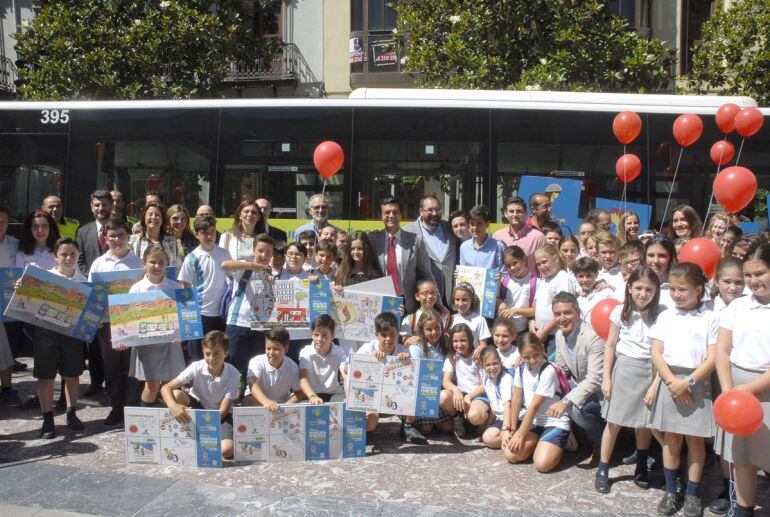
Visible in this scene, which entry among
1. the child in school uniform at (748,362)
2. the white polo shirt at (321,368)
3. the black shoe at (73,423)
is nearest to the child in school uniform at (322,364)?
the white polo shirt at (321,368)

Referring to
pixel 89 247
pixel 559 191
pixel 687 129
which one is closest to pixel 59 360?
pixel 89 247

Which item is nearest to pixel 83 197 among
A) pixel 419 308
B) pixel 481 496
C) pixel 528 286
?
pixel 419 308

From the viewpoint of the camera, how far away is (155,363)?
567cm

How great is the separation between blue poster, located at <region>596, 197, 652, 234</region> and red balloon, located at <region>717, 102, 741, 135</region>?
1.30 metres

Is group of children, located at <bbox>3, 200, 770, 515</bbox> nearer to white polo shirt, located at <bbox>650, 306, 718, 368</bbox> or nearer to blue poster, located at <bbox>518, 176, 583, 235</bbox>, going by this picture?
white polo shirt, located at <bbox>650, 306, 718, 368</bbox>

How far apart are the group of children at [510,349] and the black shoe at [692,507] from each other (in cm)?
3

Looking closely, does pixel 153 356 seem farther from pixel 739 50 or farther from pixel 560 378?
pixel 739 50

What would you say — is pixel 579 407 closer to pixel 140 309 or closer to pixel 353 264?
pixel 353 264

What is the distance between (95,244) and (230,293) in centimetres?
163

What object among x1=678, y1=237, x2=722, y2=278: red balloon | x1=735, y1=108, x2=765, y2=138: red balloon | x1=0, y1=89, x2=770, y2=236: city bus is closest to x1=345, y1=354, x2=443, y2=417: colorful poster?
x1=678, y1=237, x2=722, y2=278: red balloon

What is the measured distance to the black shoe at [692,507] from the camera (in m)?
4.21

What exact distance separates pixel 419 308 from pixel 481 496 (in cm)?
226

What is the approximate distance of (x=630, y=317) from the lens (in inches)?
Result: 183

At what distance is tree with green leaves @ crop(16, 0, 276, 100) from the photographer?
580 inches
